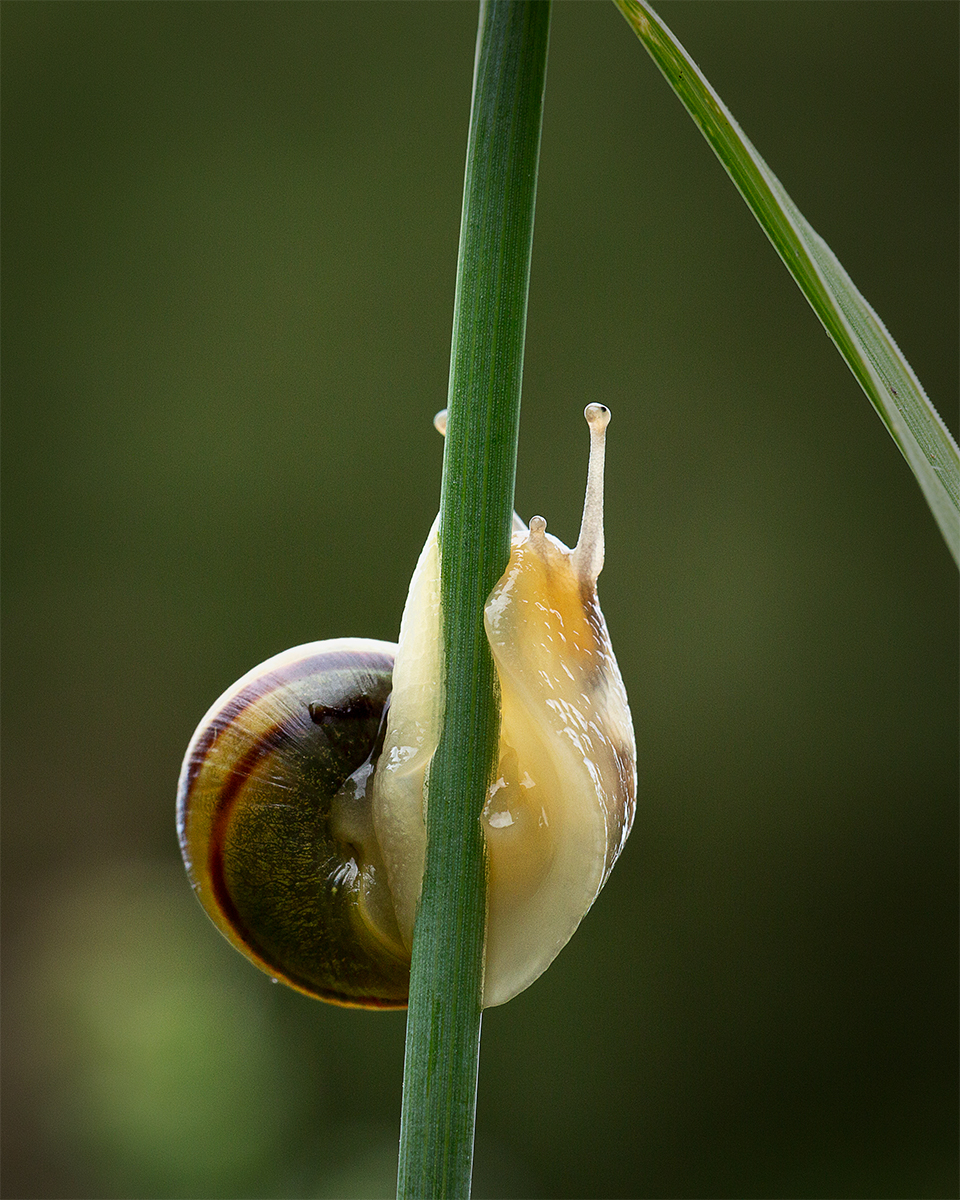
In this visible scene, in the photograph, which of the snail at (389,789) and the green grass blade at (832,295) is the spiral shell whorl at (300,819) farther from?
the green grass blade at (832,295)

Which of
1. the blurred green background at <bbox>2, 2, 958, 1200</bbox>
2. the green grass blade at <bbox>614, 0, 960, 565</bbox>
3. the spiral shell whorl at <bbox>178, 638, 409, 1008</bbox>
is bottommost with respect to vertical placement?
the spiral shell whorl at <bbox>178, 638, 409, 1008</bbox>

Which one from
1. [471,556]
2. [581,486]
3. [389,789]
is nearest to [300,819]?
[389,789]

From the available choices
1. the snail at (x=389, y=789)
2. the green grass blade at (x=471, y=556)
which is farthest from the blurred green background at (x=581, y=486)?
the green grass blade at (x=471, y=556)

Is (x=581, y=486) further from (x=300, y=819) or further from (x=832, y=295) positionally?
(x=832, y=295)

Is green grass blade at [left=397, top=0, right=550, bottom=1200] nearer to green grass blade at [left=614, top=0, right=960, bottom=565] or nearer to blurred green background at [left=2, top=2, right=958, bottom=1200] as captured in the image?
green grass blade at [left=614, top=0, right=960, bottom=565]

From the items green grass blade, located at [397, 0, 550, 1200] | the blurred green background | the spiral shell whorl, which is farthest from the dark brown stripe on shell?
the blurred green background
